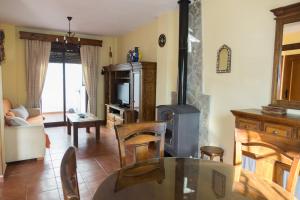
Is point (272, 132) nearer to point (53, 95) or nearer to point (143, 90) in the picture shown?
point (143, 90)

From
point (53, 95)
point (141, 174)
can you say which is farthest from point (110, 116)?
point (141, 174)

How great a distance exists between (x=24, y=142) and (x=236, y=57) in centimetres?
340

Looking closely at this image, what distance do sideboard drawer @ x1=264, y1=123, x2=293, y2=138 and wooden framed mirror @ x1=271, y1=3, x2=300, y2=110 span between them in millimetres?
377

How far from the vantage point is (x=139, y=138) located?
Answer: 1771mm

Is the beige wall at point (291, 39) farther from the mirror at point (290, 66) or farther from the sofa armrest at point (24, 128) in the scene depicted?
the sofa armrest at point (24, 128)

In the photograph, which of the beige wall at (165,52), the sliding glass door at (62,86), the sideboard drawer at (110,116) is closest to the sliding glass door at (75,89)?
the sliding glass door at (62,86)

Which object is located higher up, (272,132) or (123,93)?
(123,93)

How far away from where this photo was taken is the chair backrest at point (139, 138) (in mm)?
1691

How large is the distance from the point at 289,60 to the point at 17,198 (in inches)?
130

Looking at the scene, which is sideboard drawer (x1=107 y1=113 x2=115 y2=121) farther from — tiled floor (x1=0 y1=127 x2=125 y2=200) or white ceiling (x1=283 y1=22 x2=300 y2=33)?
white ceiling (x1=283 y1=22 x2=300 y2=33)

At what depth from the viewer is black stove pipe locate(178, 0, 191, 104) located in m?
3.41

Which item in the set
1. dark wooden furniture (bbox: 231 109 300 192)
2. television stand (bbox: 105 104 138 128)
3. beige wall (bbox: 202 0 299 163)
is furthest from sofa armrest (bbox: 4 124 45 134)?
dark wooden furniture (bbox: 231 109 300 192)

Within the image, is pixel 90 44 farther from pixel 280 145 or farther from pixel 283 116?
pixel 280 145

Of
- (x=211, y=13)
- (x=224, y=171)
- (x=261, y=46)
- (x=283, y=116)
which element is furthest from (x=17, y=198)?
(x=211, y=13)
